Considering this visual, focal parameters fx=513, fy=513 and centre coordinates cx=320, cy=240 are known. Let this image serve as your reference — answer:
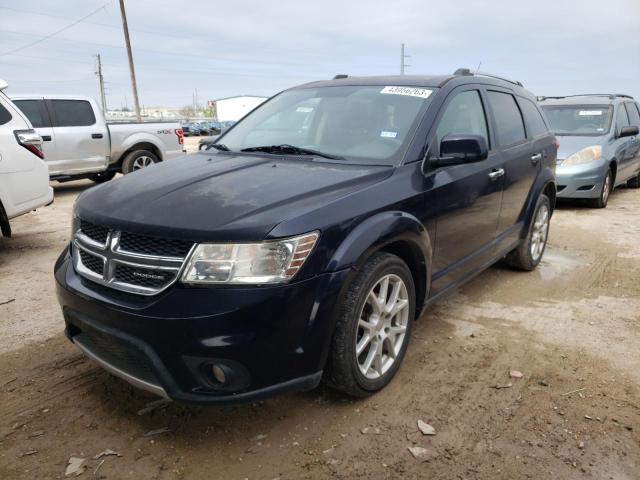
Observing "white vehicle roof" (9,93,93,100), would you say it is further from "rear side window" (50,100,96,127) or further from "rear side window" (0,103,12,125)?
"rear side window" (0,103,12,125)

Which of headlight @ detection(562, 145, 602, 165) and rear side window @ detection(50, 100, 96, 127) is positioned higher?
rear side window @ detection(50, 100, 96, 127)

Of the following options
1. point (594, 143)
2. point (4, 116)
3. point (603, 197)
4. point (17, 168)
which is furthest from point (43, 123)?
point (603, 197)

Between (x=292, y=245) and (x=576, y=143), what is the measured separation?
24.8ft

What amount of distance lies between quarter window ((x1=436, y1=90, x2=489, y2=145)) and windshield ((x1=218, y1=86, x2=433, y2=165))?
20 cm

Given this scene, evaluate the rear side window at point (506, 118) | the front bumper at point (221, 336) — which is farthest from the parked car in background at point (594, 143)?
the front bumper at point (221, 336)

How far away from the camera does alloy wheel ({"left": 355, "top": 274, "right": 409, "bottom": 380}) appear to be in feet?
8.89

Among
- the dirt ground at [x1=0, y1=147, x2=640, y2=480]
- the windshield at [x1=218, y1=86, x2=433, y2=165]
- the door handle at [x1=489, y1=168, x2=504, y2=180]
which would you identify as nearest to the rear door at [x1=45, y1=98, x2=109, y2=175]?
the dirt ground at [x1=0, y1=147, x2=640, y2=480]

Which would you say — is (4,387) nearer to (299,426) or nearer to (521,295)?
(299,426)

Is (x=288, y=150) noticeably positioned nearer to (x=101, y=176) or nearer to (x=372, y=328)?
(x=372, y=328)

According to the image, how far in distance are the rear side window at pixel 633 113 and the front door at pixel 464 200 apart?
24.0ft

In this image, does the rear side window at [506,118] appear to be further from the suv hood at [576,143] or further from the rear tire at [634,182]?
the rear tire at [634,182]

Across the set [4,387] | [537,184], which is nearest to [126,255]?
[4,387]

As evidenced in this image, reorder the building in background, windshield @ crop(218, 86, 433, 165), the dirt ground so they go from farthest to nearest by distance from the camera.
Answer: the building in background < windshield @ crop(218, 86, 433, 165) < the dirt ground

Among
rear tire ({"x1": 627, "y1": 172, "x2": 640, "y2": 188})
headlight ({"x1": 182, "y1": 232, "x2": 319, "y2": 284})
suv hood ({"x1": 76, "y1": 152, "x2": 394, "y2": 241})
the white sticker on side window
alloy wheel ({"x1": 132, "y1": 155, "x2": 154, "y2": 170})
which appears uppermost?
the white sticker on side window
